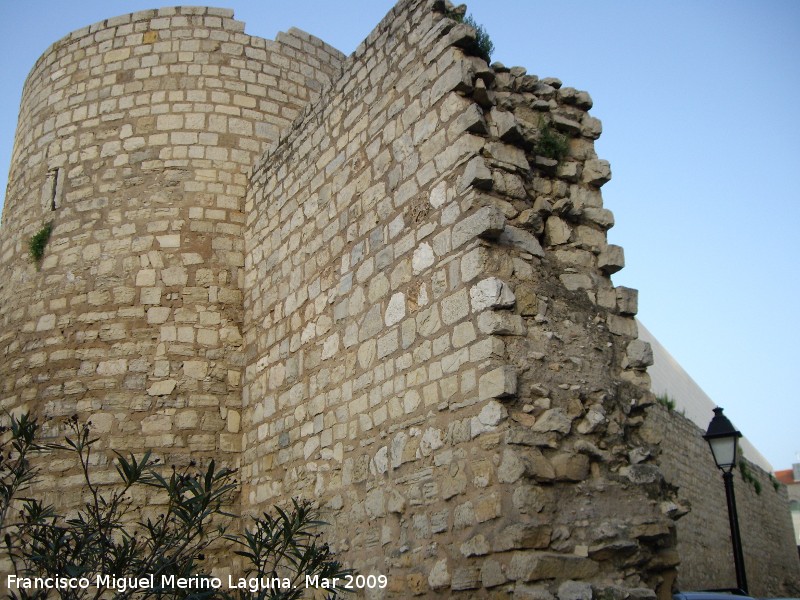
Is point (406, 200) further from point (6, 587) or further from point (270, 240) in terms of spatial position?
point (6, 587)

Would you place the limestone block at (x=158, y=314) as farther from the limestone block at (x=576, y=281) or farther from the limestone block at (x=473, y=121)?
the limestone block at (x=576, y=281)

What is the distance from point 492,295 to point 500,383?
0.50 meters

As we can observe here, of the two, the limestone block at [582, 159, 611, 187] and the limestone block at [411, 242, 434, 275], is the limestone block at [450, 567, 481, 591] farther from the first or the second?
the limestone block at [582, 159, 611, 187]

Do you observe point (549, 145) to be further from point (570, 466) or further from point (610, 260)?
point (570, 466)

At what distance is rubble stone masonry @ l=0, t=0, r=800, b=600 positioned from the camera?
167 inches

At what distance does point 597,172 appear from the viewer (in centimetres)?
534

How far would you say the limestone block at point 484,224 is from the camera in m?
4.42

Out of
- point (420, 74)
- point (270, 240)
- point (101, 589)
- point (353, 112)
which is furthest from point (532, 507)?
point (270, 240)

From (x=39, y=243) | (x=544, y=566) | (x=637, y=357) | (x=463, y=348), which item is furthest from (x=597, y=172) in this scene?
(x=39, y=243)

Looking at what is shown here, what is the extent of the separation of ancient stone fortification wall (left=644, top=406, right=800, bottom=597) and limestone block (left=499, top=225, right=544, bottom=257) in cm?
617

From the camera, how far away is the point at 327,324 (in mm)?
6039

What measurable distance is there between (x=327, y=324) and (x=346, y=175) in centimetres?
118

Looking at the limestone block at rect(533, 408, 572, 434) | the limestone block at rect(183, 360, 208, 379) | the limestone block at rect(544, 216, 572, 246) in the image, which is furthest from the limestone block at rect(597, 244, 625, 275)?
the limestone block at rect(183, 360, 208, 379)

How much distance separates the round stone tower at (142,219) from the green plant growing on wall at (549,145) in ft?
11.0
